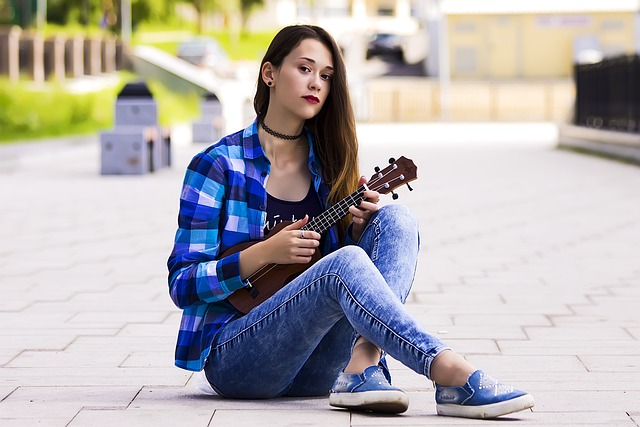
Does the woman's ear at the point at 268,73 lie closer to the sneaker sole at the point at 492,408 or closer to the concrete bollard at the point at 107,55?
the sneaker sole at the point at 492,408

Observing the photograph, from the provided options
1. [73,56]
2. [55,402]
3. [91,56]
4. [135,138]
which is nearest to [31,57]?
[73,56]

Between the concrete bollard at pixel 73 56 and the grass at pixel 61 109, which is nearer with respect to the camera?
the grass at pixel 61 109

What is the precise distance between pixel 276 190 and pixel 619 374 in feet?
4.97

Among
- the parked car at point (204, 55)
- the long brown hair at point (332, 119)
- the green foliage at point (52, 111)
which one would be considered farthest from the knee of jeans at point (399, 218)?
the parked car at point (204, 55)

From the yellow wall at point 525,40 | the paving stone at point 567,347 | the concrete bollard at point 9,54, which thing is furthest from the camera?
the yellow wall at point 525,40

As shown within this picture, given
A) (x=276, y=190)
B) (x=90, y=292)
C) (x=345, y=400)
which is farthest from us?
(x=90, y=292)

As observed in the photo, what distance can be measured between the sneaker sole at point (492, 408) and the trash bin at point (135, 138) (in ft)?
40.8

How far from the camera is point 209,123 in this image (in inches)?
916

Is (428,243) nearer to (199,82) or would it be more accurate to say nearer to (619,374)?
(619,374)

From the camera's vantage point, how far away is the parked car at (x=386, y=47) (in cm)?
6016

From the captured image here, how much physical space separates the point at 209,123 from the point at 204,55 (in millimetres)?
27560

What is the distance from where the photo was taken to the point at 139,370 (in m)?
4.91

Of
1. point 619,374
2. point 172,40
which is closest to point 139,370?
point 619,374

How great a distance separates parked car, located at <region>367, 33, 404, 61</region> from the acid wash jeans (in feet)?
185
